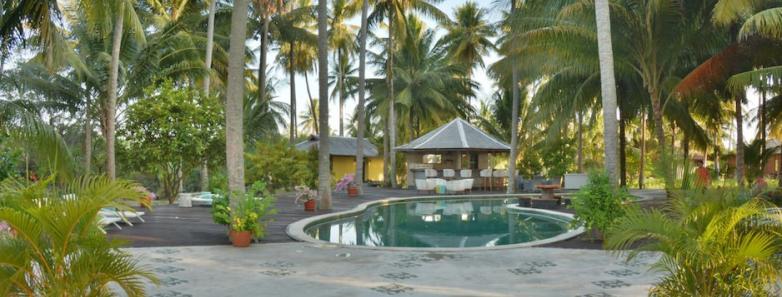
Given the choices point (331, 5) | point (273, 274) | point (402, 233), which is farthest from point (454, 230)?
point (331, 5)

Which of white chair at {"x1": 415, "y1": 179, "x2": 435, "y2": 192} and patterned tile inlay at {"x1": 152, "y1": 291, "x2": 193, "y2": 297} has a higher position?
white chair at {"x1": 415, "y1": 179, "x2": 435, "y2": 192}

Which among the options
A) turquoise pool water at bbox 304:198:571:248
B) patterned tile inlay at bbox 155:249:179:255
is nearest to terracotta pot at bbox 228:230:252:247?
patterned tile inlay at bbox 155:249:179:255

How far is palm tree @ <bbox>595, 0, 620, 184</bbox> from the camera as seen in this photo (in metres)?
8.85

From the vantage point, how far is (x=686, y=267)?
3.67 m

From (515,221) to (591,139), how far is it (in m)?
24.1

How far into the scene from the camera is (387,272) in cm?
605

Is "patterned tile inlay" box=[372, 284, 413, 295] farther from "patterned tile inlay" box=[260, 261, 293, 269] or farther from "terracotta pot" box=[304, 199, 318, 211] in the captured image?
"terracotta pot" box=[304, 199, 318, 211]

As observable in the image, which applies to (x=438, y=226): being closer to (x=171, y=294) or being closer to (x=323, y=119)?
(x=323, y=119)

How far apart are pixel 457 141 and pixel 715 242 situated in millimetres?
20637

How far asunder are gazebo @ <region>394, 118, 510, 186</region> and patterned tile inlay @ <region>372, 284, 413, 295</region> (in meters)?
18.2

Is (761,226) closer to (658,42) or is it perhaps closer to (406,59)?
(658,42)

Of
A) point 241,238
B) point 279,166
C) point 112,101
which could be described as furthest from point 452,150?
point 241,238

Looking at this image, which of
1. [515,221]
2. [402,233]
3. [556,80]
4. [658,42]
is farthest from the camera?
[556,80]

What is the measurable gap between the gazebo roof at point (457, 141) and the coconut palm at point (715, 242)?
19.8 meters
